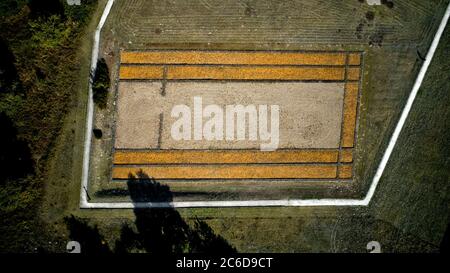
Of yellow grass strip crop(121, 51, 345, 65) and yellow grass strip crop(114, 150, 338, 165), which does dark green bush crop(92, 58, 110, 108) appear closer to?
yellow grass strip crop(121, 51, 345, 65)

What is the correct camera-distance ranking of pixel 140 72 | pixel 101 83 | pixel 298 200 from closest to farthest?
1. pixel 101 83
2. pixel 140 72
3. pixel 298 200

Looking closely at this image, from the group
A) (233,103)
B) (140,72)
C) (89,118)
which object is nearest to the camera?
(89,118)

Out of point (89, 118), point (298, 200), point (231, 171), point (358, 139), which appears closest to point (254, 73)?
point (231, 171)

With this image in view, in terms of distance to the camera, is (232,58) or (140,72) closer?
(140,72)

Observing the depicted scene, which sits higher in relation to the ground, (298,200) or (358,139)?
(358,139)

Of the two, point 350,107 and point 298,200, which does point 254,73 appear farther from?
point 298,200
